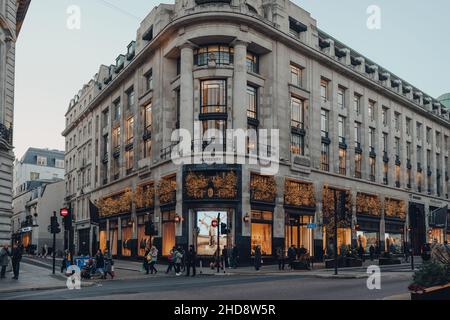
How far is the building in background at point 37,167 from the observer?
111875 mm

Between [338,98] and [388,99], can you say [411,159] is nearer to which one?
[388,99]

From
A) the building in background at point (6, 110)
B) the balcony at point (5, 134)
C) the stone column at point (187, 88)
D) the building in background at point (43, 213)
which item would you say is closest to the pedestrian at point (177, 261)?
the building in background at point (6, 110)

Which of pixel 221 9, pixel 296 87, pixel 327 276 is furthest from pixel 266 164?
pixel 327 276

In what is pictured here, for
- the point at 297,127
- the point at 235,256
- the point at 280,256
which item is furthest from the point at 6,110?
the point at 297,127

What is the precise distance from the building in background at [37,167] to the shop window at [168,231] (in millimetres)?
74176

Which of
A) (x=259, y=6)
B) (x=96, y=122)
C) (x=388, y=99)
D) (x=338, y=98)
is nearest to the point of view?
(x=259, y=6)

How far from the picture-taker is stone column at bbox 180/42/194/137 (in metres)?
39.9

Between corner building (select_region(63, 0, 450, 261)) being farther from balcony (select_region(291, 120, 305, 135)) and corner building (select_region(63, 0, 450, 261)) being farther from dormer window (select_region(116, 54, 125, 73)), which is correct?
dormer window (select_region(116, 54, 125, 73))

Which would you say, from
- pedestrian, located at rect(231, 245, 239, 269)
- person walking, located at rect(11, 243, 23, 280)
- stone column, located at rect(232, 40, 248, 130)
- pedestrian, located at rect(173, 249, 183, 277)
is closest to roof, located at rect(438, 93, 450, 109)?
stone column, located at rect(232, 40, 248, 130)

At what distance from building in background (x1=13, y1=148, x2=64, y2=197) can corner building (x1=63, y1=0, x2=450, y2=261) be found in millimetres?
52803

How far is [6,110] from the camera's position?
28.7 m

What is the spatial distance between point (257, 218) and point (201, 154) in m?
6.51

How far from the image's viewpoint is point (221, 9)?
129 feet
